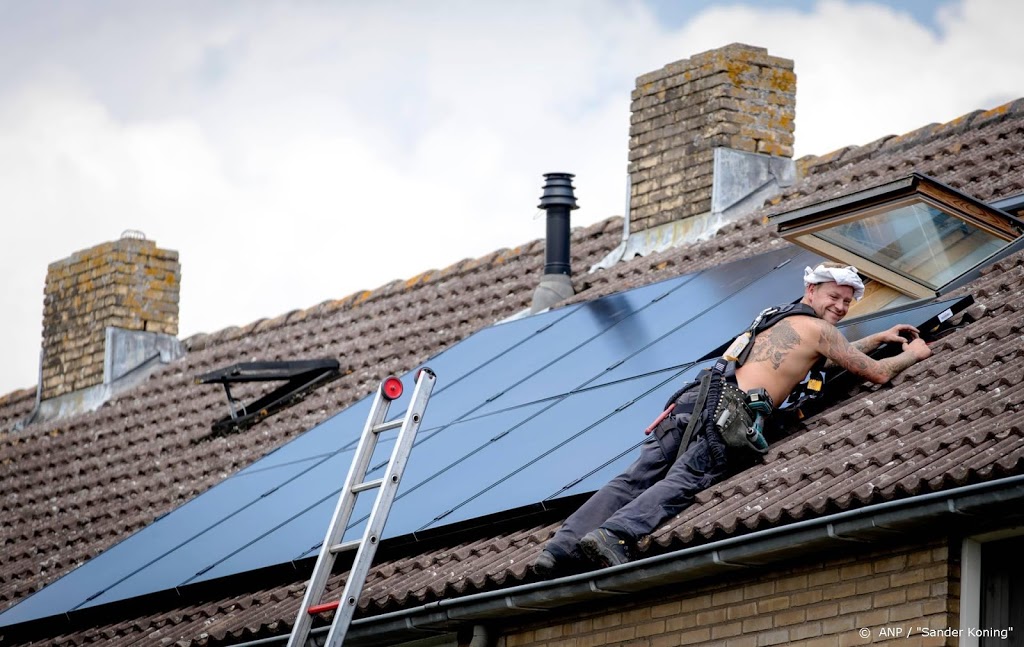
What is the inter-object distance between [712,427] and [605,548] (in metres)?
0.93

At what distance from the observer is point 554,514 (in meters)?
10.6

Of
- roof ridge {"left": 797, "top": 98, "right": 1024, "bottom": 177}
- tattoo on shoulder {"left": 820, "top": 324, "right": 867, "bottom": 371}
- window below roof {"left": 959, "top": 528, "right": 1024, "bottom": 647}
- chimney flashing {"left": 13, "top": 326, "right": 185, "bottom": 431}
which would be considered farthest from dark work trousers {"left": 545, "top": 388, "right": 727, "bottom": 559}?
chimney flashing {"left": 13, "top": 326, "right": 185, "bottom": 431}

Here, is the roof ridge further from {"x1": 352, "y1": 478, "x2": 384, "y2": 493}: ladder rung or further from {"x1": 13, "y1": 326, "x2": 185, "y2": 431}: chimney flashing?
{"x1": 13, "y1": 326, "x2": 185, "y2": 431}: chimney flashing

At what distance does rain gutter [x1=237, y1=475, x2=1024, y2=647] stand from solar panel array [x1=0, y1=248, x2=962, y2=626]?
89 cm

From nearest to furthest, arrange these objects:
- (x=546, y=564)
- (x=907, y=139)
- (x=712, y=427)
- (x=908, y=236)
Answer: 1. (x=546, y=564)
2. (x=712, y=427)
3. (x=908, y=236)
4. (x=907, y=139)

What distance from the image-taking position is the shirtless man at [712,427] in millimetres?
9539

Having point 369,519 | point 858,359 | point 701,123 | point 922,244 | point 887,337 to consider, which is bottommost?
point 369,519

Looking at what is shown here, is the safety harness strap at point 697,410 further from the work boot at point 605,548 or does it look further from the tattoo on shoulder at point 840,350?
the work boot at point 605,548

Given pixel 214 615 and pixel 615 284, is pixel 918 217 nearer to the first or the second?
pixel 615 284

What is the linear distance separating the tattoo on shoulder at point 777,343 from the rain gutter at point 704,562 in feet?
4.16

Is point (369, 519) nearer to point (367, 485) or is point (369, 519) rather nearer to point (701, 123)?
point (367, 485)

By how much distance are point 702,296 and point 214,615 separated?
12.2 ft

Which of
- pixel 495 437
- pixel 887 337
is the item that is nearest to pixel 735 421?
pixel 887 337

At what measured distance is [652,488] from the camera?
9.66m
